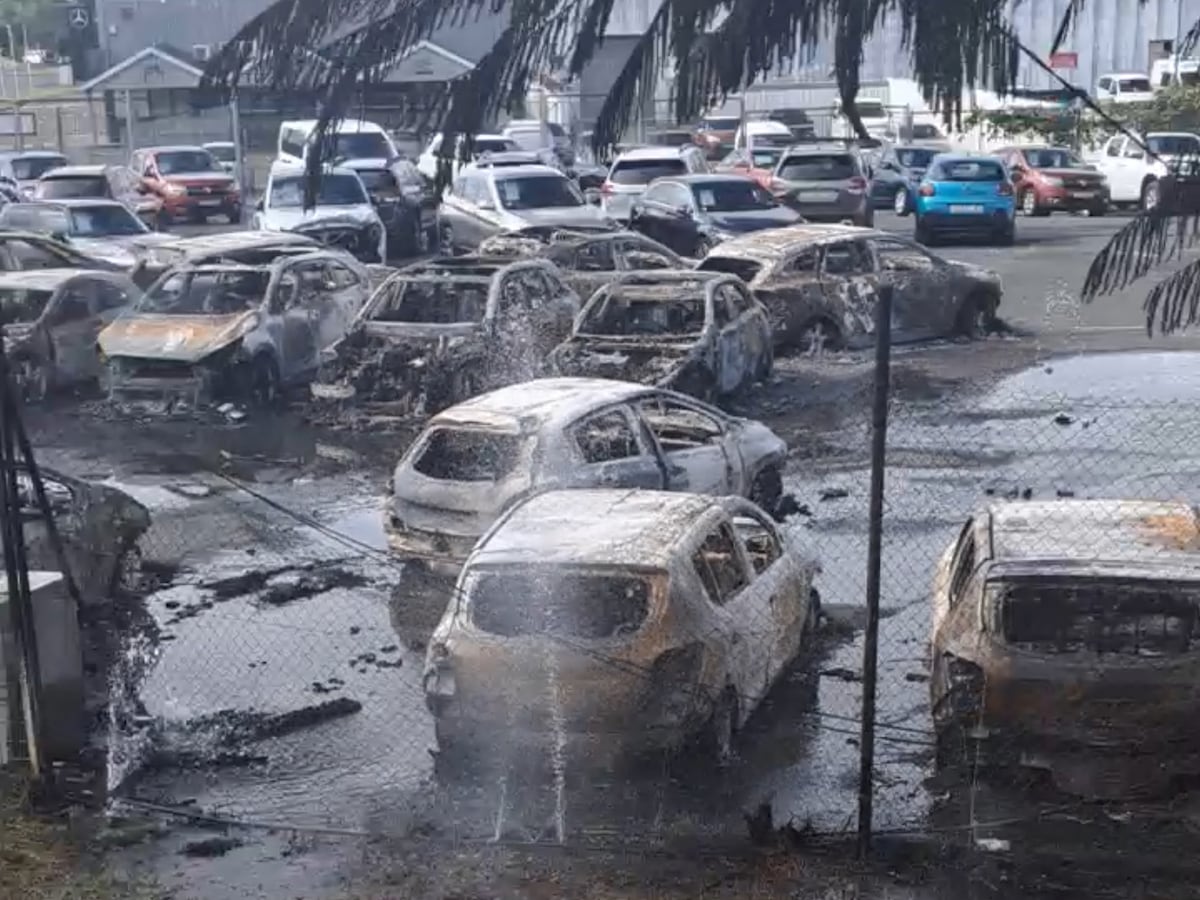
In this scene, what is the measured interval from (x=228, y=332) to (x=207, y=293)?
0.94 m

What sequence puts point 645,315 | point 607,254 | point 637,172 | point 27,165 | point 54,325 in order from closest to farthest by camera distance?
point 645,315 → point 54,325 → point 607,254 → point 637,172 → point 27,165

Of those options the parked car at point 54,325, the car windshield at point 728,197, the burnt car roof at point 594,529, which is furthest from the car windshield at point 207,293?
the car windshield at point 728,197

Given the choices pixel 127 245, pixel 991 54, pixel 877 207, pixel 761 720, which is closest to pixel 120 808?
pixel 761 720

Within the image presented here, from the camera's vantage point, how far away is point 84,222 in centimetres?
2659

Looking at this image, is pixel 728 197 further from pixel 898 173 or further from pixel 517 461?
pixel 517 461

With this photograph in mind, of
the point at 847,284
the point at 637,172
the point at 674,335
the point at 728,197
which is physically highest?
the point at 637,172

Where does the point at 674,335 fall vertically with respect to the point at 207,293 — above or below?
below

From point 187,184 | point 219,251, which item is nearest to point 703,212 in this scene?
point 219,251

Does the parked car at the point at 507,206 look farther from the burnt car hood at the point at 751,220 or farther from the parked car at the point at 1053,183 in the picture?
the parked car at the point at 1053,183

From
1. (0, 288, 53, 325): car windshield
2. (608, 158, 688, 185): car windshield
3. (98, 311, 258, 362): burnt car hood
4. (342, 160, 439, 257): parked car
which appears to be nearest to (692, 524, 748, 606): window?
(98, 311, 258, 362): burnt car hood

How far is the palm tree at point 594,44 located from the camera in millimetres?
3785

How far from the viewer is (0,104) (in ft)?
154

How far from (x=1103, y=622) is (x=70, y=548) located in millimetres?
5985

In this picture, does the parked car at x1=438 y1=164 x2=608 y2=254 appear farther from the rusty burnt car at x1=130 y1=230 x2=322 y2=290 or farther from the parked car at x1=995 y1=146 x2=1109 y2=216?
the parked car at x1=995 y1=146 x2=1109 y2=216
